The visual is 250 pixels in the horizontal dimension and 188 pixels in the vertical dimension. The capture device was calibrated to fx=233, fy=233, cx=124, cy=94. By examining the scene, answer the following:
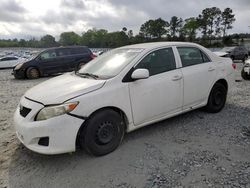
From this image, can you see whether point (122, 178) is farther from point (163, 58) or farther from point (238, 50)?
point (238, 50)

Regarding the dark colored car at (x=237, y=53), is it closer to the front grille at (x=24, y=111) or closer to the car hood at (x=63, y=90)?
the car hood at (x=63, y=90)

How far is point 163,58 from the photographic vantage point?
4.04 m

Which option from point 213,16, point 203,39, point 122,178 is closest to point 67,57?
point 122,178

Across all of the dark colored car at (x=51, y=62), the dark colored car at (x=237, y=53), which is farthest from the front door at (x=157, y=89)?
the dark colored car at (x=237, y=53)

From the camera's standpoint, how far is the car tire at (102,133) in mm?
3115

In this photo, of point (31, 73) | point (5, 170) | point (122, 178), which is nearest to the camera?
point (122, 178)

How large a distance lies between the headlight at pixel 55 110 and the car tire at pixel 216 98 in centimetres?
301

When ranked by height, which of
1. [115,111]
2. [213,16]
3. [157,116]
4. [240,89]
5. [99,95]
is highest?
[213,16]

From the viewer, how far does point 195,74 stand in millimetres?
4320

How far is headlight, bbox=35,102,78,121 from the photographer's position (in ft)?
9.63

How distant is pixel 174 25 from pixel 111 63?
216 feet

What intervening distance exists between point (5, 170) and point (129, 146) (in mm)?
1749

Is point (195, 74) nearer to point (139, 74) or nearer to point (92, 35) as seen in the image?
point (139, 74)

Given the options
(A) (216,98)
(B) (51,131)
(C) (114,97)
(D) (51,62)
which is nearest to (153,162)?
(C) (114,97)
